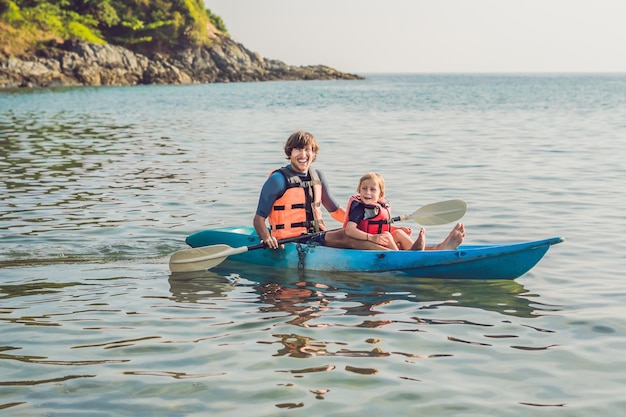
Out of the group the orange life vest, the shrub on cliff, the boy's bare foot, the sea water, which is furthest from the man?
the shrub on cliff

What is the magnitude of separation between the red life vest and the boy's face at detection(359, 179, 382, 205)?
0.07 meters

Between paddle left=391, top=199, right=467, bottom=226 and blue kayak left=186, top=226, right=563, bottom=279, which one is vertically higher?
paddle left=391, top=199, right=467, bottom=226

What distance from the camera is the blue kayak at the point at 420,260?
7016mm

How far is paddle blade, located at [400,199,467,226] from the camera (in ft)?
27.5

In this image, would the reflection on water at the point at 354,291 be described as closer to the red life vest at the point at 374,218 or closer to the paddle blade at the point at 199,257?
the paddle blade at the point at 199,257

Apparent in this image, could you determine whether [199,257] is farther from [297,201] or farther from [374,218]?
[374,218]

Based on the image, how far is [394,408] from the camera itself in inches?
176

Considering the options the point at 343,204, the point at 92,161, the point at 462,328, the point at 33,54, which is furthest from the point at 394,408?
the point at 33,54

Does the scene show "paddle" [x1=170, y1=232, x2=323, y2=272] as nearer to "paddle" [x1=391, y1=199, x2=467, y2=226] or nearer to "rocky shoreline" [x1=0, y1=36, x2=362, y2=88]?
"paddle" [x1=391, y1=199, x2=467, y2=226]

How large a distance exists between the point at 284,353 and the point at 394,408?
1134 millimetres

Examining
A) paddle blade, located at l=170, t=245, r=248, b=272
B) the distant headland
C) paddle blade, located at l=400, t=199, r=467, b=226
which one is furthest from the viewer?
the distant headland

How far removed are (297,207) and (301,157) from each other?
0.52 m

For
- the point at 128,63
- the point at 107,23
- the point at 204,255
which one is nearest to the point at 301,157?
the point at 204,255

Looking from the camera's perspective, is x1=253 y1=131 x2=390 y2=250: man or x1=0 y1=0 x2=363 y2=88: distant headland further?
x1=0 y1=0 x2=363 y2=88: distant headland
